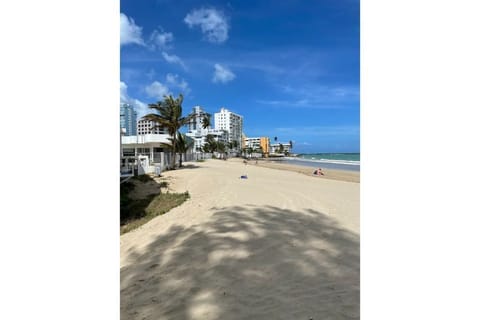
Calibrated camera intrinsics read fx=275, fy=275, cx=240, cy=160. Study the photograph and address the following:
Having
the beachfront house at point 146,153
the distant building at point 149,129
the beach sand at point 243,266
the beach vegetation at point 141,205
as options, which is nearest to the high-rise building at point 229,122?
the distant building at point 149,129

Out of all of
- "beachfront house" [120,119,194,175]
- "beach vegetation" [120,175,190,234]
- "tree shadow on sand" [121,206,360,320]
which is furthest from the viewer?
"beachfront house" [120,119,194,175]

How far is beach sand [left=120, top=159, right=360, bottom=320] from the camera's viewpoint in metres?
2.52

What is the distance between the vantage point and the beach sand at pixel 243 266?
2.52m

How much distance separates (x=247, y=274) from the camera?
3.25 meters

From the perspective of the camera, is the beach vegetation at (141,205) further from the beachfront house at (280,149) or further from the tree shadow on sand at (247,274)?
the beachfront house at (280,149)

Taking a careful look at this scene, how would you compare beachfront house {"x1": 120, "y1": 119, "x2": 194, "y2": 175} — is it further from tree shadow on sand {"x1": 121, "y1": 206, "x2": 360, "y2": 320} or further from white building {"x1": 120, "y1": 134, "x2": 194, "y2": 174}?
tree shadow on sand {"x1": 121, "y1": 206, "x2": 360, "y2": 320}

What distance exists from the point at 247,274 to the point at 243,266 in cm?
22

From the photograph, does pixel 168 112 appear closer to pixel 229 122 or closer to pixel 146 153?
pixel 146 153

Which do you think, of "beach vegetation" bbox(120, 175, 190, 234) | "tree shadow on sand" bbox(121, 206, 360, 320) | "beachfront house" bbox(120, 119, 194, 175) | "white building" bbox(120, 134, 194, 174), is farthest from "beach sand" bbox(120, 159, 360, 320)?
"white building" bbox(120, 134, 194, 174)
